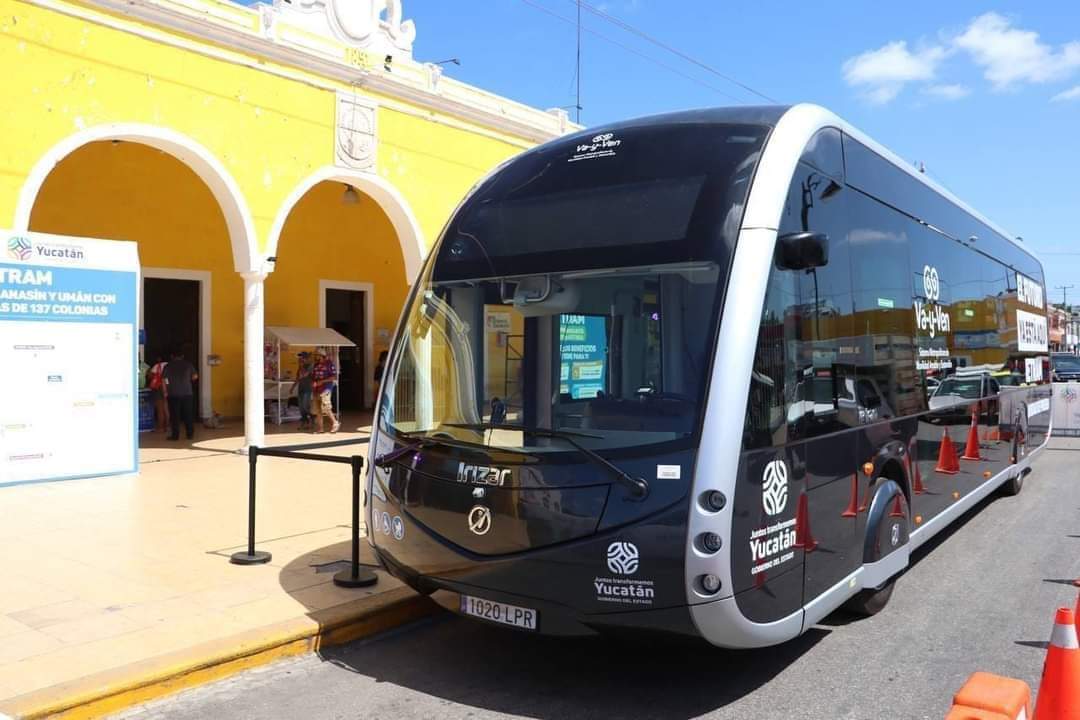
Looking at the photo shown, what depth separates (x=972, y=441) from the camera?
7.96 m

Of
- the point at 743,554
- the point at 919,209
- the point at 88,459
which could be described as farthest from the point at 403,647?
the point at 88,459

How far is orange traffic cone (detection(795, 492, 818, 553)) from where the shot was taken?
450 centimetres

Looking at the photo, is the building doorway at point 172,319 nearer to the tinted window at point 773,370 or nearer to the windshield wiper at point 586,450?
the windshield wiper at point 586,450

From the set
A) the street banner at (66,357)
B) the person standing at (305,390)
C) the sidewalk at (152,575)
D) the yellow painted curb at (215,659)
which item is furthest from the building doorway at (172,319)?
the yellow painted curb at (215,659)

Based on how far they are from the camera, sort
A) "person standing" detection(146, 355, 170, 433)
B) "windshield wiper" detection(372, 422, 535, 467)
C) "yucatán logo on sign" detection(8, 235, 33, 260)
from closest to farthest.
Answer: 1. "windshield wiper" detection(372, 422, 535, 467)
2. "yucatán logo on sign" detection(8, 235, 33, 260)
3. "person standing" detection(146, 355, 170, 433)

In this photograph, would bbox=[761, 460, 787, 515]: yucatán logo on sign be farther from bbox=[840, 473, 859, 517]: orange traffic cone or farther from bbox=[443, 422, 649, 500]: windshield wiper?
bbox=[840, 473, 859, 517]: orange traffic cone

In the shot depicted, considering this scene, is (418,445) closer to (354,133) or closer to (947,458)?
(947,458)

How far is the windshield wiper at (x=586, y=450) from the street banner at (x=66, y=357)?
716 centimetres

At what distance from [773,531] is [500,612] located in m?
1.36

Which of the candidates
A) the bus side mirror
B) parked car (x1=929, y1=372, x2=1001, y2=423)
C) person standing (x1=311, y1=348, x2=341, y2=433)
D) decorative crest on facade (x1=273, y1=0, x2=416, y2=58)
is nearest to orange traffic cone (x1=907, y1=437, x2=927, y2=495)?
parked car (x1=929, y1=372, x2=1001, y2=423)

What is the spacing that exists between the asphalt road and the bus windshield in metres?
1.30

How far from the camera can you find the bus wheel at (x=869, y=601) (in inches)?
222

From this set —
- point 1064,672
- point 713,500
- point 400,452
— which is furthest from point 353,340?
point 1064,672

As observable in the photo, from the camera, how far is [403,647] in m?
5.47
